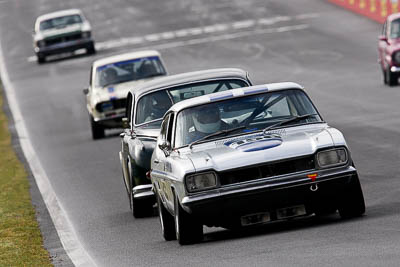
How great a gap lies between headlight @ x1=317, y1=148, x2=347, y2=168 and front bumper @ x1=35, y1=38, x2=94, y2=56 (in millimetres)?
35769

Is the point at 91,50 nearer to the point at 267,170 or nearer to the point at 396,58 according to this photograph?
the point at 396,58

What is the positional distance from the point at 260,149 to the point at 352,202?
0.99 m

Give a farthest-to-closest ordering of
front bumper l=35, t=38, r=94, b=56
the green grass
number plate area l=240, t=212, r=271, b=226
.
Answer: front bumper l=35, t=38, r=94, b=56 → the green grass → number plate area l=240, t=212, r=271, b=226

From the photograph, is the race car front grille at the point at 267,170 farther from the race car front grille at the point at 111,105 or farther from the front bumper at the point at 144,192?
the race car front grille at the point at 111,105

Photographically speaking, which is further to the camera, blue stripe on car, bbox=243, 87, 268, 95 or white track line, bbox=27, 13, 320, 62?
white track line, bbox=27, 13, 320, 62

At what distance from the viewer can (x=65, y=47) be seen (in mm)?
45562

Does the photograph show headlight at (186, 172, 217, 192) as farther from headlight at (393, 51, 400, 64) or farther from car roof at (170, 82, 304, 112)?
headlight at (393, 51, 400, 64)

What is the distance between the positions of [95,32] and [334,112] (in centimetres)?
3053

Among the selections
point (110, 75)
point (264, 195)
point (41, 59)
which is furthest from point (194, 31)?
point (264, 195)

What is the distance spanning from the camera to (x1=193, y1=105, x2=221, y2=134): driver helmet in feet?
36.4

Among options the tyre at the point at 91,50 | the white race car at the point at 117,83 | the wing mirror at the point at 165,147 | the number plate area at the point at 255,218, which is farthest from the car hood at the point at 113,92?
the tyre at the point at 91,50

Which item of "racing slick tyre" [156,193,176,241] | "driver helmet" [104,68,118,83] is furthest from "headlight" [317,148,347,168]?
"driver helmet" [104,68,118,83]

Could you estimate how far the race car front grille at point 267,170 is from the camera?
1018 centimetres

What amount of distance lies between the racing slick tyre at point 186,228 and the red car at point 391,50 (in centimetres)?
1725
